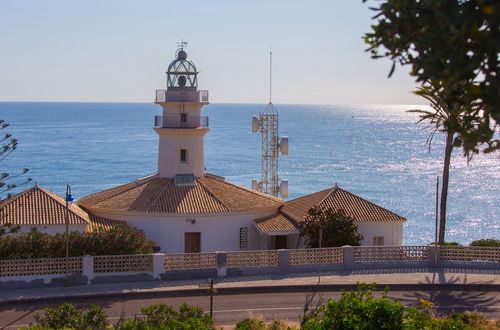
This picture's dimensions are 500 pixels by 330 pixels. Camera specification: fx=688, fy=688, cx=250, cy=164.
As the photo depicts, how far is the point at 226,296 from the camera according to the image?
22.4 m

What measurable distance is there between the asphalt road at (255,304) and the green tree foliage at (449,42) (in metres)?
11.0

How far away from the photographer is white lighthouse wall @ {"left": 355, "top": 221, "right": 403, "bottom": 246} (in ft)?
97.2

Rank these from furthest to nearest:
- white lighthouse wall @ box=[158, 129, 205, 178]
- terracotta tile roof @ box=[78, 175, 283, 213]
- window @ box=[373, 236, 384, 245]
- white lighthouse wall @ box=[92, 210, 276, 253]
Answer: white lighthouse wall @ box=[158, 129, 205, 178]
window @ box=[373, 236, 384, 245]
terracotta tile roof @ box=[78, 175, 283, 213]
white lighthouse wall @ box=[92, 210, 276, 253]

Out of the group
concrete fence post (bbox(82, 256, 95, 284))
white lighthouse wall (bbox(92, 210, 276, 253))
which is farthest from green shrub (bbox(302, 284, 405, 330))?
white lighthouse wall (bbox(92, 210, 276, 253))

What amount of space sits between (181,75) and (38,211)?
9.82m

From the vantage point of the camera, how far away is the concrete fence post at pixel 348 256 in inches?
1009

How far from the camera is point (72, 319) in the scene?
15.6 metres

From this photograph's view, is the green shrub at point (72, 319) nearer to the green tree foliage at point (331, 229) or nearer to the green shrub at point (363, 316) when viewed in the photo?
the green shrub at point (363, 316)

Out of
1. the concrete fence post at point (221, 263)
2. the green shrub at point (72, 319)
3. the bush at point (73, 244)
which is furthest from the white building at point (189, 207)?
the green shrub at point (72, 319)

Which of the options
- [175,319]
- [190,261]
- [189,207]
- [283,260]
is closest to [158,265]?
[190,261]

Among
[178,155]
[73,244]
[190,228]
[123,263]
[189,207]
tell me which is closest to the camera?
[123,263]

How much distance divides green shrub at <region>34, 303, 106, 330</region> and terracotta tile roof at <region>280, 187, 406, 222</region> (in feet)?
49.0

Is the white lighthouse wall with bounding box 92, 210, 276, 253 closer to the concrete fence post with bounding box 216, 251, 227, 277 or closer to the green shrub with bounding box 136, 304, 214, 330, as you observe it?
the concrete fence post with bounding box 216, 251, 227, 277

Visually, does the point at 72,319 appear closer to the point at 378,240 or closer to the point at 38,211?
the point at 38,211
